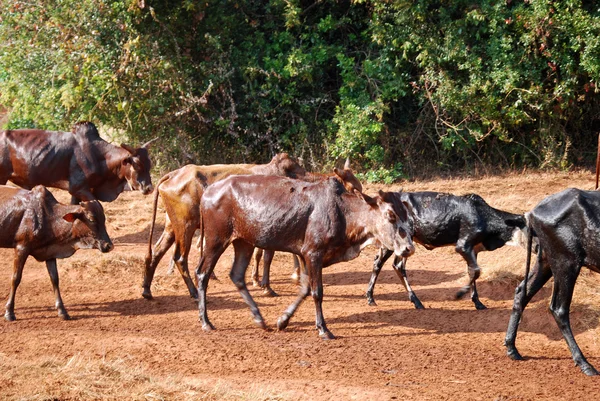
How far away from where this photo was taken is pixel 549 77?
1788 centimetres

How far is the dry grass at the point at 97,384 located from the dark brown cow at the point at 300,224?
2206 millimetres

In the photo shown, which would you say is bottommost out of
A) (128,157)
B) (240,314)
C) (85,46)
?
(240,314)

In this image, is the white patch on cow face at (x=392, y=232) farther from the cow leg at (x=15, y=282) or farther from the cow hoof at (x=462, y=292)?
the cow leg at (x=15, y=282)

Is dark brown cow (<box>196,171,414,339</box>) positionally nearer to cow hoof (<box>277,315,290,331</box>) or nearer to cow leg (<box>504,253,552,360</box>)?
cow hoof (<box>277,315,290,331</box>)

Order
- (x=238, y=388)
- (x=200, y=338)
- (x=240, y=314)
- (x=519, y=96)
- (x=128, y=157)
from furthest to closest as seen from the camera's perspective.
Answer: (x=519, y=96), (x=128, y=157), (x=240, y=314), (x=200, y=338), (x=238, y=388)

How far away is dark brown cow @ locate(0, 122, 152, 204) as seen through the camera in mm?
14344

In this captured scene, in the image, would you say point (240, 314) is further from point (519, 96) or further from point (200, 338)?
point (519, 96)

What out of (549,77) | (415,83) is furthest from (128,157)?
(549,77)

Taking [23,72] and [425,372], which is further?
[23,72]

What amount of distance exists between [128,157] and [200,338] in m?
5.56

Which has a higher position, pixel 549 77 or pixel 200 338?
pixel 549 77

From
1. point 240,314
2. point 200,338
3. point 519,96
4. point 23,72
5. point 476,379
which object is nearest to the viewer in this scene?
point 476,379

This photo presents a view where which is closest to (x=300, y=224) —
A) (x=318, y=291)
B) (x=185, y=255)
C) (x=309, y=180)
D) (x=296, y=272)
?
(x=318, y=291)

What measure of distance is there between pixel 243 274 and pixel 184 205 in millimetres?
1579
